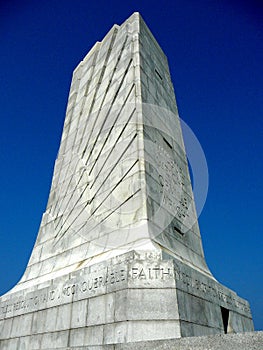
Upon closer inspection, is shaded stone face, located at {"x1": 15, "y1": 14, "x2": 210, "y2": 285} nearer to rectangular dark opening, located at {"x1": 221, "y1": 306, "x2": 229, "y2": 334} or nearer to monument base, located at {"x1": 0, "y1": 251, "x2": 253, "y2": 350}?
monument base, located at {"x1": 0, "y1": 251, "x2": 253, "y2": 350}

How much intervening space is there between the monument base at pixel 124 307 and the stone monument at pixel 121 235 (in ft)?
0.05

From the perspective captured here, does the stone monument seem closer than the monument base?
No

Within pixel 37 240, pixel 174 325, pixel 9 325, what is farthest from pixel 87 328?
pixel 37 240

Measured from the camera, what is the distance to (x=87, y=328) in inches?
163

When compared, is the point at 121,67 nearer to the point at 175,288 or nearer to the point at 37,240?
the point at 37,240

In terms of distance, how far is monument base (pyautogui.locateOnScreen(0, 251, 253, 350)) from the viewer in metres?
3.70

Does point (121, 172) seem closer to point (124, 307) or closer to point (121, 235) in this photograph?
point (121, 235)

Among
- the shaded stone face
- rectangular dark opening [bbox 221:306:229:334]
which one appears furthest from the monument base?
the shaded stone face

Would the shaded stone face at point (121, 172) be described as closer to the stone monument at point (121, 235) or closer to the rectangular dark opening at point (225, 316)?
the stone monument at point (121, 235)

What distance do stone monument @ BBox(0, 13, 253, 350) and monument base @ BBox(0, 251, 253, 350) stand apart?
0.01 meters

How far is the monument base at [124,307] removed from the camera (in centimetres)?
370

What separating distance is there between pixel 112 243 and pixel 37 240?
333cm

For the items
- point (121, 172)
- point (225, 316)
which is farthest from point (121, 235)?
point (225, 316)

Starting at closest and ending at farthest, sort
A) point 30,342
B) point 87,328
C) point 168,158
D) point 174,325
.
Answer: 1. point 174,325
2. point 87,328
3. point 30,342
4. point 168,158
